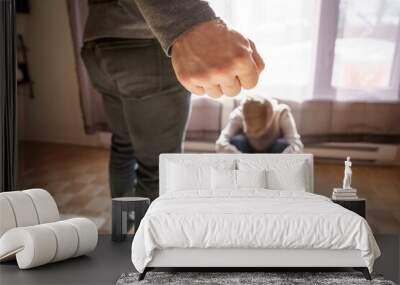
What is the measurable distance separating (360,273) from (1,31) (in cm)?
222

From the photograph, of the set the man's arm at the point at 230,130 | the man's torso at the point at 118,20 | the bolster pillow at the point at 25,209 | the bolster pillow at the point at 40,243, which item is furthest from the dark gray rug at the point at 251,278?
the man's arm at the point at 230,130

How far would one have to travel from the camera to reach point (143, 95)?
315cm

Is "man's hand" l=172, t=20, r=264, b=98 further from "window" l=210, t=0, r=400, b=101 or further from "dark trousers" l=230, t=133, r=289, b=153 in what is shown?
"dark trousers" l=230, t=133, r=289, b=153

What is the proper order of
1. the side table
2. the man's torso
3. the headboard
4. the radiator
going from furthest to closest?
1. the radiator
2. the headboard
3. the side table
4. the man's torso

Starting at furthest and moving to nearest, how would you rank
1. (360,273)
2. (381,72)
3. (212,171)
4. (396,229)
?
(381,72) < (396,229) < (212,171) < (360,273)

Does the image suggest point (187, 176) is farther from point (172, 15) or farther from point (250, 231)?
point (172, 15)

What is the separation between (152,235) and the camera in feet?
9.26

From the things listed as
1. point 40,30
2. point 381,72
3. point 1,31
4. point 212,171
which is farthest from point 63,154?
point 381,72

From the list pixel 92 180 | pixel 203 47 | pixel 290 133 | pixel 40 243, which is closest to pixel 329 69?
pixel 290 133

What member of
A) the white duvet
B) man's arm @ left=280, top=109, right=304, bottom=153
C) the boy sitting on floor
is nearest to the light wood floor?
man's arm @ left=280, top=109, right=304, bottom=153

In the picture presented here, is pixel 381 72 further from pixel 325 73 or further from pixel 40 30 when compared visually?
pixel 40 30

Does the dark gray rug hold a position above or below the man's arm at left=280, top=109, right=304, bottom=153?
below

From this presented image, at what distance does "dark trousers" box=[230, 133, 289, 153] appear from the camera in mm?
4586

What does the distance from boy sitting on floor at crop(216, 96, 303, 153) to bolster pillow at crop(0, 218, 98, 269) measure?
5.63 ft
